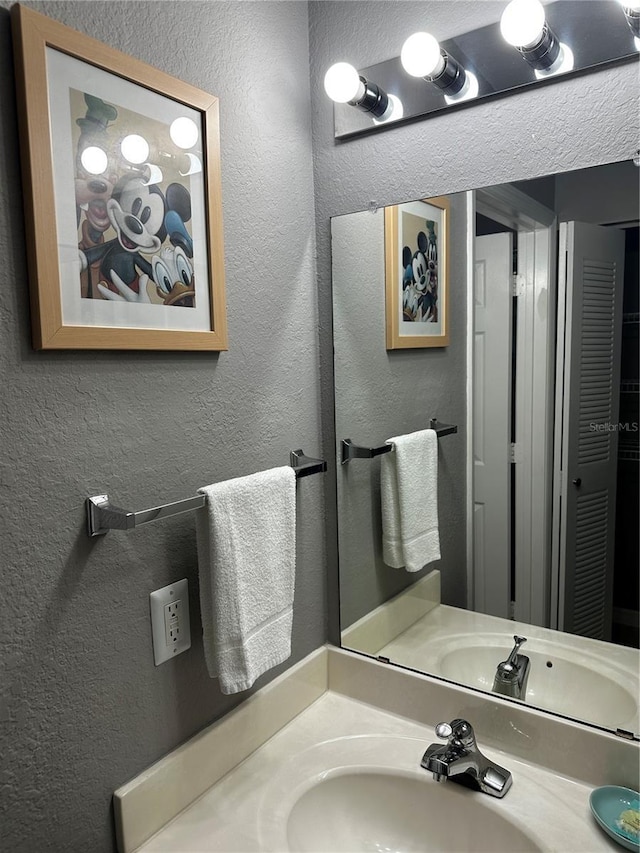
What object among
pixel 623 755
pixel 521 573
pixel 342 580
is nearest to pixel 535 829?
pixel 623 755

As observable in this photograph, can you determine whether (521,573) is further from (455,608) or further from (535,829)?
(535,829)

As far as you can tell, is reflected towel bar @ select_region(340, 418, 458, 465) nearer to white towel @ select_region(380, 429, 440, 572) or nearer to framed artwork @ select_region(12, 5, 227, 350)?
white towel @ select_region(380, 429, 440, 572)

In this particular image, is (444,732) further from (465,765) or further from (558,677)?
(558,677)

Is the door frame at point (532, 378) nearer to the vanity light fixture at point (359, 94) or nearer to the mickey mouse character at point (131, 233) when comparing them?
the vanity light fixture at point (359, 94)

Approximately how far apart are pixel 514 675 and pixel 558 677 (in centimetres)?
8

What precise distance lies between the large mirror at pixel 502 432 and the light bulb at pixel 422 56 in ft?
0.74

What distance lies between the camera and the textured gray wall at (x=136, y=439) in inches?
31.5

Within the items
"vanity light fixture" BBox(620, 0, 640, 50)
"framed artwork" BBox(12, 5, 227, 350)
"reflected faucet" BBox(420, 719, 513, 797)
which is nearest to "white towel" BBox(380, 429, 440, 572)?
"reflected faucet" BBox(420, 719, 513, 797)

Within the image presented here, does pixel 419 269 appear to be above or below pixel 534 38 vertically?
below

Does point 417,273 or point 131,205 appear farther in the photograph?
point 417,273

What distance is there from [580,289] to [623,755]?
79 cm

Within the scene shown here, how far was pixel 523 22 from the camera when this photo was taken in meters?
0.96

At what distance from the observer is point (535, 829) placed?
37.8 inches

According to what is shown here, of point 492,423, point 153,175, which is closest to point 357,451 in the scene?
point 492,423
